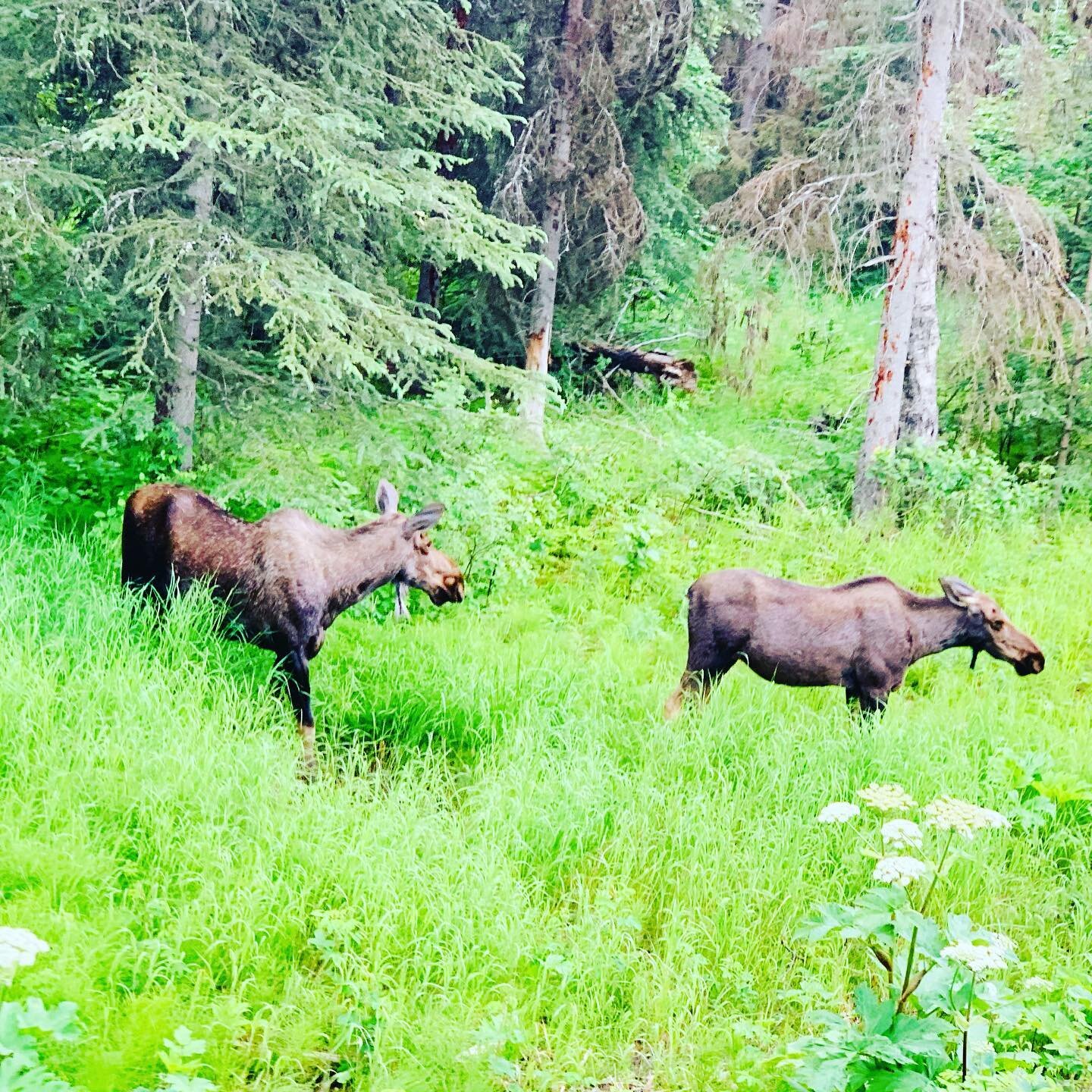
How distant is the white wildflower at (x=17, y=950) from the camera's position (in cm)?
233

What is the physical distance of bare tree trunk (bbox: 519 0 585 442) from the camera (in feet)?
39.1

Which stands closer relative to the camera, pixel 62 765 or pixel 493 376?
pixel 62 765

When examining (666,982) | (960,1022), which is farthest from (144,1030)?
(960,1022)

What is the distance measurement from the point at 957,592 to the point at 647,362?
29.3 ft

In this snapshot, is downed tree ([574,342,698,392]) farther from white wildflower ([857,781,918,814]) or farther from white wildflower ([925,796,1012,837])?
white wildflower ([925,796,1012,837])

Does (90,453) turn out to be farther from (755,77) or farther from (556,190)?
(755,77)

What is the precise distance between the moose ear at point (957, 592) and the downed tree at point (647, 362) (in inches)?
342

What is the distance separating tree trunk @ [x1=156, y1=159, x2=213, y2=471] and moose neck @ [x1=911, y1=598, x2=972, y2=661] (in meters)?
5.54

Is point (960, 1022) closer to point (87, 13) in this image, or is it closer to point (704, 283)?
point (87, 13)

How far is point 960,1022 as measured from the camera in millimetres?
3303

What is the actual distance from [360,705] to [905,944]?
142 inches

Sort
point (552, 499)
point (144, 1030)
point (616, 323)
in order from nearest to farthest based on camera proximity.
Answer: point (144, 1030) < point (552, 499) < point (616, 323)

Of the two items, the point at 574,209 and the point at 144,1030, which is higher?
the point at 574,209

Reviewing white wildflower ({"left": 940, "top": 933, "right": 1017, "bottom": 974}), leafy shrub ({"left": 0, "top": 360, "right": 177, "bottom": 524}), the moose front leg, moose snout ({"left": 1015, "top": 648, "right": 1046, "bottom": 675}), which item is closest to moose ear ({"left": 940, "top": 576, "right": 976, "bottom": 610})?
moose snout ({"left": 1015, "top": 648, "right": 1046, "bottom": 675})
